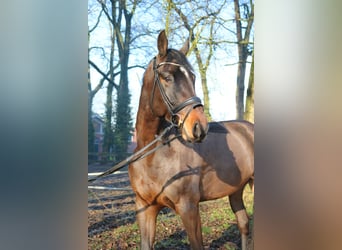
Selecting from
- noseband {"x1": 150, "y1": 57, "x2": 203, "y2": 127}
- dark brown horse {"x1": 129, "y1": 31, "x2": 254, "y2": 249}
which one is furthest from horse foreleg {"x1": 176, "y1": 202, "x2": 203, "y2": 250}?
noseband {"x1": 150, "y1": 57, "x2": 203, "y2": 127}

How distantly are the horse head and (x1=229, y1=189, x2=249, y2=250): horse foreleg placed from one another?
17.3 inches

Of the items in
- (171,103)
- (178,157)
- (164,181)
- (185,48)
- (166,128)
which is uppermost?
(185,48)

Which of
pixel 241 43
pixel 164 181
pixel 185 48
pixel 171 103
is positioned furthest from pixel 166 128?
pixel 241 43

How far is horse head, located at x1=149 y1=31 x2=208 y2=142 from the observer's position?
1885 millimetres

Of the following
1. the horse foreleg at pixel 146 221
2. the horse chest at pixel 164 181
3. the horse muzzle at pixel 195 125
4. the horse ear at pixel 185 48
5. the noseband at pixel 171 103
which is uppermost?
the horse ear at pixel 185 48

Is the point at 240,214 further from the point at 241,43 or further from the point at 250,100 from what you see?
the point at 241,43


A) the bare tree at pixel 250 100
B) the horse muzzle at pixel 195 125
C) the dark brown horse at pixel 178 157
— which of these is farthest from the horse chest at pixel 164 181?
the bare tree at pixel 250 100

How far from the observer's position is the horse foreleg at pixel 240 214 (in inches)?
79.7

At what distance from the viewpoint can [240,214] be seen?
2.03 metres

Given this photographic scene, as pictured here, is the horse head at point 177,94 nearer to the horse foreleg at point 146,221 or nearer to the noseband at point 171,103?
the noseband at point 171,103

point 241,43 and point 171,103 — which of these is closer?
point 171,103

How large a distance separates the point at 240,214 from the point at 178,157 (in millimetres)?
546

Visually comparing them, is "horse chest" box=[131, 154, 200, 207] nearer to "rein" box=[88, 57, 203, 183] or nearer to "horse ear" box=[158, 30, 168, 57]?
"rein" box=[88, 57, 203, 183]
